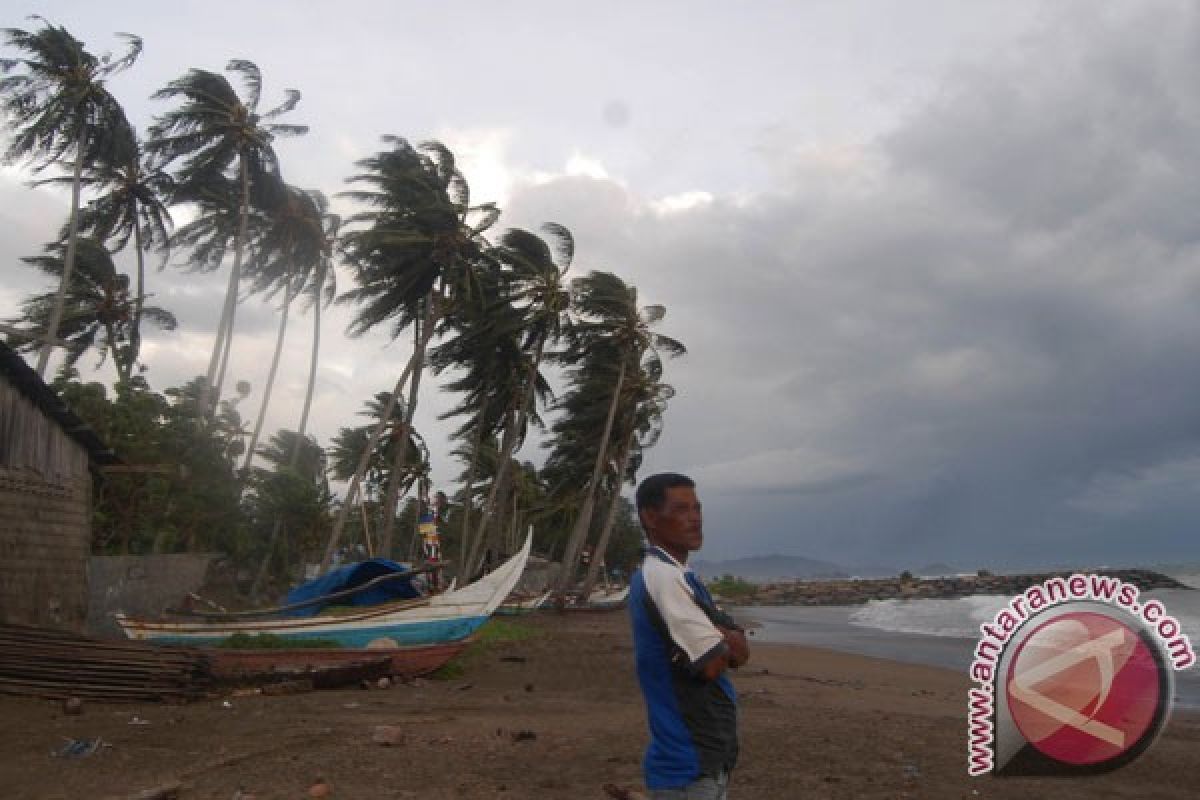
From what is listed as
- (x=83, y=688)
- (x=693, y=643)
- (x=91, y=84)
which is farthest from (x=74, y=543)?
(x=91, y=84)

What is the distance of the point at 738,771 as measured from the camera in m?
6.72

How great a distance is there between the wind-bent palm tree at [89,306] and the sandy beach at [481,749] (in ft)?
73.5

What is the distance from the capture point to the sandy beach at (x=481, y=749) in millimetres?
6271

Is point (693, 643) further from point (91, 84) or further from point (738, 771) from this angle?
point (91, 84)

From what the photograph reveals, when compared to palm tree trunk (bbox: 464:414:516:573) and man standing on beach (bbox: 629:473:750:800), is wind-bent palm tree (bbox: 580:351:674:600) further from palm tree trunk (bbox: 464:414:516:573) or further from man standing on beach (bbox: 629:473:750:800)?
man standing on beach (bbox: 629:473:750:800)

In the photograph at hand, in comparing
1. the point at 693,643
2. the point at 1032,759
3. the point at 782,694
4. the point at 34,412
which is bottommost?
the point at 782,694

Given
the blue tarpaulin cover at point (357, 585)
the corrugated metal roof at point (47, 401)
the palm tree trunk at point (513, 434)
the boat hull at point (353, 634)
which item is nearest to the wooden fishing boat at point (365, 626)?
the boat hull at point (353, 634)

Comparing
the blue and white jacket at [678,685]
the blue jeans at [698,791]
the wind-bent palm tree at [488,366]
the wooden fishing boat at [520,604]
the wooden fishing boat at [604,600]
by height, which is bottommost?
the wooden fishing boat at [604,600]

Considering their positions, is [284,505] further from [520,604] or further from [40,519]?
[40,519]

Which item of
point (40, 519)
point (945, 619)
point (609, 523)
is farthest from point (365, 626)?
point (945, 619)

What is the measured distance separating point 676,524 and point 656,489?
145 millimetres

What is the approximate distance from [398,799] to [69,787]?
230 cm

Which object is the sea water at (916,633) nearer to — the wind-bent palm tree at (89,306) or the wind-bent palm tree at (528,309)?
the wind-bent palm tree at (528,309)

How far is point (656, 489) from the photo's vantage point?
120 inches
